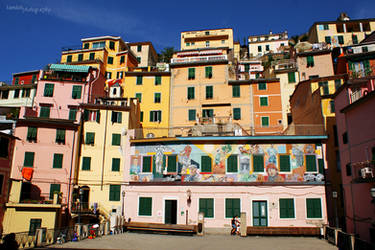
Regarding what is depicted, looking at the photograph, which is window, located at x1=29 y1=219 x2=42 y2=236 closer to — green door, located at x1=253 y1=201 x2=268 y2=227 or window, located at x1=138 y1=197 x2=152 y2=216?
window, located at x1=138 y1=197 x2=152 y2=216

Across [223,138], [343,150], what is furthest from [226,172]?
[343,150]

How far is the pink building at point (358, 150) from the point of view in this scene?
19000 mm

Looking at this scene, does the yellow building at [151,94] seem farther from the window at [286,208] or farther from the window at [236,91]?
the window at [286,208]

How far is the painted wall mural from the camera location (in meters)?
26.7

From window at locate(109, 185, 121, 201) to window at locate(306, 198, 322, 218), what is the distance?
17942mm

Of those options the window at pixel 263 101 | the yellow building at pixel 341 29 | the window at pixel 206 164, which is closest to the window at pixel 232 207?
the window at pixel 206 164

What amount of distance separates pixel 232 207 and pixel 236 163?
3900 millimetres

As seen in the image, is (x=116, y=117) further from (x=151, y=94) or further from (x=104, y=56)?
(x=104, y=56)

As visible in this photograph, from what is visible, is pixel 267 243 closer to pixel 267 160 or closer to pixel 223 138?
pixel 267 160

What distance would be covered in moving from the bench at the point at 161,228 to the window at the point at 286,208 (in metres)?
7.61

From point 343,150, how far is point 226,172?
383 inches

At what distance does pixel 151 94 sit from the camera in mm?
42000

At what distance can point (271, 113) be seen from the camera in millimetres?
39469

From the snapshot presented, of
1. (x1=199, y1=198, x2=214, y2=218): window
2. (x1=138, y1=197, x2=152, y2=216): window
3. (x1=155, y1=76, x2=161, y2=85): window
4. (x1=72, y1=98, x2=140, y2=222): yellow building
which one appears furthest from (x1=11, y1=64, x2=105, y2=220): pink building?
(x1=199, y1=198, x2=214, y2=218): window
